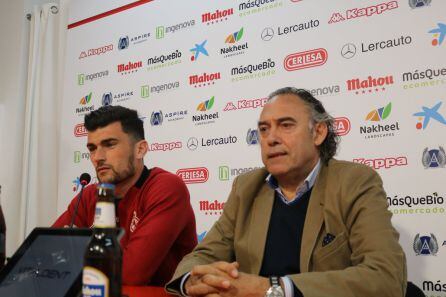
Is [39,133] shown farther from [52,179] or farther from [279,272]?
[279,272]

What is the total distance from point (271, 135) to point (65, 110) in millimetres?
2945

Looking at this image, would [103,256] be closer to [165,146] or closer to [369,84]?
[369,84]

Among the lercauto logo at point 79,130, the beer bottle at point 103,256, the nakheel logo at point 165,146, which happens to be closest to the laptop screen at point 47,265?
the beer bottle at point 103,256

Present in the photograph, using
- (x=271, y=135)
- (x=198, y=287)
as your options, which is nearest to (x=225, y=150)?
(x=271, y=135)

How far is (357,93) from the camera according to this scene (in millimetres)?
2557

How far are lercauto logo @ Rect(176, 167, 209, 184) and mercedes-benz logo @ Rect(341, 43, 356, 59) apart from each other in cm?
125

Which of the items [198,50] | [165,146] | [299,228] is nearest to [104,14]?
[198,50]

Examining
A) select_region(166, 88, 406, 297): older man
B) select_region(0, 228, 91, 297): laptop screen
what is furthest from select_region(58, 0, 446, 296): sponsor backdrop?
select_region(0, 228, 91, 297): laptop screen

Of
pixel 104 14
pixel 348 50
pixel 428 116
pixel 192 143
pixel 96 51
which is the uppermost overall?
pixel 104 14

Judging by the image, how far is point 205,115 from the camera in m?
3.22

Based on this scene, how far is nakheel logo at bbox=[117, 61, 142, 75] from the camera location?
146 inches

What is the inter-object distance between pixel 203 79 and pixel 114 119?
4.02 ft

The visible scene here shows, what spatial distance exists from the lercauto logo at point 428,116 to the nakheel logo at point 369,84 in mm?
245

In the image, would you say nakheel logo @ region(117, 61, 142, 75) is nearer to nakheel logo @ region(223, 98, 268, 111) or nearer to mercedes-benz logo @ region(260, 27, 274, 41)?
nakheel logo @ region(223, 98, 268, 111)
